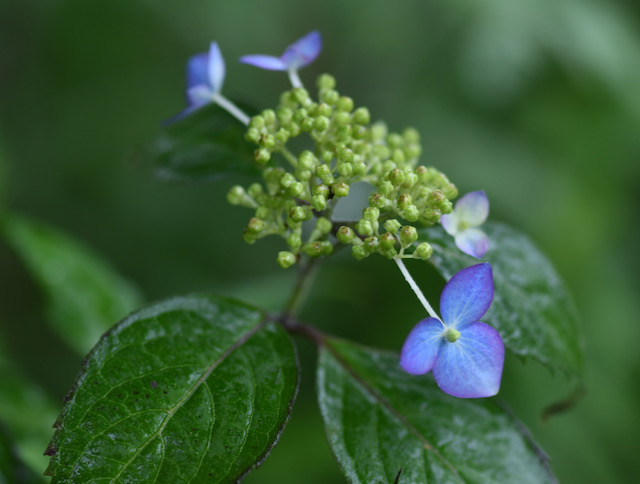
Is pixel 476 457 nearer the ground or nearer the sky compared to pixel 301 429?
nearer the sky

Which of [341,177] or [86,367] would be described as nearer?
[86,367]

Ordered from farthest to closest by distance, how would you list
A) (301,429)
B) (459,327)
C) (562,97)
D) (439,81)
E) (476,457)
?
(439,81)
(562,97)
(301,429)
(476,457)
(459,327)

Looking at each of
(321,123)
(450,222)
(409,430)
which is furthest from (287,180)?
(409,430)

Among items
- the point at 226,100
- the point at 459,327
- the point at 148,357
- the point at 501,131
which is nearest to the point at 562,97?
the point at 501,131

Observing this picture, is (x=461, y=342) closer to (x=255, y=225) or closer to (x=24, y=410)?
(x=255, y=225)

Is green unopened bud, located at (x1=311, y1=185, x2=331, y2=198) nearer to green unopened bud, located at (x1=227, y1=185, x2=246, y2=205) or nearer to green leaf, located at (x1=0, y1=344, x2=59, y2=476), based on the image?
green unopened bud, located at (x1=227, y1=185, x2=246, y2=205)

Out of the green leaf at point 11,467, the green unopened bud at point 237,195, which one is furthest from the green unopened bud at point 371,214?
the green leaf at point 11,467

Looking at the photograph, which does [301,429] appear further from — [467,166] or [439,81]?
[439,81]

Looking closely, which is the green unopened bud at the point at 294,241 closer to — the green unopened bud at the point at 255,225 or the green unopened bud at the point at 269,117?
the green unopened bud at the point at 255,225
